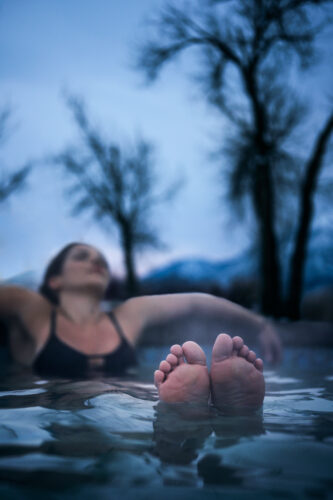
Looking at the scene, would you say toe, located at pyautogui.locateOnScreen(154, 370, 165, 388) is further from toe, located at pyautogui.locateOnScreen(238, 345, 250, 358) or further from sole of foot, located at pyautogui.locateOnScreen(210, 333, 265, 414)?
toe, located at pyautogui.locateOnScreen(238, 345, 250, 358)

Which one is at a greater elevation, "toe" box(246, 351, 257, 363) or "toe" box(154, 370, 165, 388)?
"toe" box(246, 351, 257, 363)

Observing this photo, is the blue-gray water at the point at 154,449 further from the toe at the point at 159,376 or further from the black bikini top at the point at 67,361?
the black bikini top at the point at 67,361

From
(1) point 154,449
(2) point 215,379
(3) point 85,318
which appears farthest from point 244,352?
(3) point 85,318

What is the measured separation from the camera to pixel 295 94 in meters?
7.98

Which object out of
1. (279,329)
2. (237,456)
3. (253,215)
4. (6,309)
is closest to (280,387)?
(237,456)

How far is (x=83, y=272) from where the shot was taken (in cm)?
247

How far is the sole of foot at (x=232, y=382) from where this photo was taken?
141cm

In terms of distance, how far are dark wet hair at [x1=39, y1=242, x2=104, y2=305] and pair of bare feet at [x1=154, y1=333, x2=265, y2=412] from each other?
1319mm

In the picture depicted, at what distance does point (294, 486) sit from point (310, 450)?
0.22m

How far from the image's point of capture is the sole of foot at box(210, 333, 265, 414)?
4.62ft

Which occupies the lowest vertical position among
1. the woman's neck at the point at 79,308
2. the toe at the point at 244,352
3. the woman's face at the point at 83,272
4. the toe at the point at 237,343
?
the toe at the point at 244,352

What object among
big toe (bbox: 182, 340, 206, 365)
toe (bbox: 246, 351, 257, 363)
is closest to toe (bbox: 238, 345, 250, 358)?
toe (bbox: 246, 351, 257, 363)

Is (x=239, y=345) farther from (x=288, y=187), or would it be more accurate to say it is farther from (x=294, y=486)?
(x=288, y=187)

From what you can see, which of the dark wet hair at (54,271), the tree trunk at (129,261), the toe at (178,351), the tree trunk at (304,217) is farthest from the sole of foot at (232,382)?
the tree trunk at (129,261)
